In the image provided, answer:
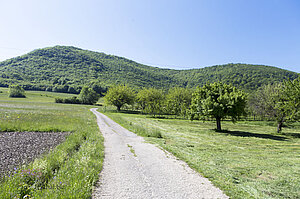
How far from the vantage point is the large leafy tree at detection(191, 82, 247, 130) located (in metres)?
27.3

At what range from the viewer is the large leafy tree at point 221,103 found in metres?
27.3

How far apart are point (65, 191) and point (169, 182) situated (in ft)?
13.5

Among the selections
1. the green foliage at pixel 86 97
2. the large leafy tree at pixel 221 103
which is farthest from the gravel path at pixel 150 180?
the green foliage at pixel 86 97

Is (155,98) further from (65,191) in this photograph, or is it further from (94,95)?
(65,191)

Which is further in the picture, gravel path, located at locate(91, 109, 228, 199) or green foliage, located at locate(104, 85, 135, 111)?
green foliage, located at locate(104, 85, 135, 111)

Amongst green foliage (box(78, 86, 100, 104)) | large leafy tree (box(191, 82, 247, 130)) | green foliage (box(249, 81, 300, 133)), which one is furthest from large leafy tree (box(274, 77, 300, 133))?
green foliage (box(78, 86, 100, 104))

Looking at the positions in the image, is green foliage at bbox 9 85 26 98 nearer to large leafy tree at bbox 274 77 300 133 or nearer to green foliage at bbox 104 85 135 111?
green foliage at bbox 104 85 135 111

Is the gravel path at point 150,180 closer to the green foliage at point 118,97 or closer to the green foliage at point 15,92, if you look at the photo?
the green foliage at point 118,97

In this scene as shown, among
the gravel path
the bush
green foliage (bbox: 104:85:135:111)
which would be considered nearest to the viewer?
the gravel path

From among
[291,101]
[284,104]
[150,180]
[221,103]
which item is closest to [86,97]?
[221,103]

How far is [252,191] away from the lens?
6297 millimetres

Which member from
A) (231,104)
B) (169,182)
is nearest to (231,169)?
(169,182)

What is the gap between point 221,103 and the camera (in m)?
27.9

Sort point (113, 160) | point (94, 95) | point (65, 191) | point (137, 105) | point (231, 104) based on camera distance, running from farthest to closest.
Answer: point (94, 95), point (137, 105), point (231, 104), point (113, 160), point (65, 191)
